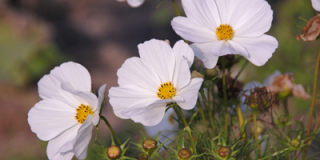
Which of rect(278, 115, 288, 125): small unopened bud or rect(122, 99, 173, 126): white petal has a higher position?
rect(122, 99, 173, 126): white petal

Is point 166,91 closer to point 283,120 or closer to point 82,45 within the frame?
point 283,120

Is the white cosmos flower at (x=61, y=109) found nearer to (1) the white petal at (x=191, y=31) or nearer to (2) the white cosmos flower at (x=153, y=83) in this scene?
(2) the white cosmos flower at (x=153, y=83)

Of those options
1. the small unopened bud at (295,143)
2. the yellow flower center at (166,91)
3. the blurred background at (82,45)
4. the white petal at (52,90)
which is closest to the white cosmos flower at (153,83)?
the yellow flower center at (166,91)

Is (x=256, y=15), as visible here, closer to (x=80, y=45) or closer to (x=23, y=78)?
(x=23, y=78)

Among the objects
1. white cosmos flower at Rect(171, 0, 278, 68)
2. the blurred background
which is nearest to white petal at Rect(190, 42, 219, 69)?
white cosmos flower at Rect(171, 0, 278, 68)

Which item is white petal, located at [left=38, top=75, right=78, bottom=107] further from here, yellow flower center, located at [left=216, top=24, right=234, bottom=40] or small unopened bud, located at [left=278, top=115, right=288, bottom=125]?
small unopened bud, located at [left=278, top=115, right=288, bottom=125]

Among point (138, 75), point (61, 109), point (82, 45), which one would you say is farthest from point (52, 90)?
point (82, 45)

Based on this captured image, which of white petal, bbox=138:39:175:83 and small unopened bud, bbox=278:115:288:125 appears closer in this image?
white petal, bbox=138:39:175:83

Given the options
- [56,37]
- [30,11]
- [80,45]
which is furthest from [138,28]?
[30,11]
